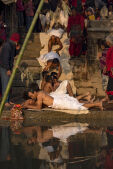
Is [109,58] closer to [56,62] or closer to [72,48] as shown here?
[56,62]

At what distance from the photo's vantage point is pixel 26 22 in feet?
54.1

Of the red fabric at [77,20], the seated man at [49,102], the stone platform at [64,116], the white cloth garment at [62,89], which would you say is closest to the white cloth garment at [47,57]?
the red fabric at [77,20]

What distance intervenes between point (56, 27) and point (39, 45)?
1394 mm

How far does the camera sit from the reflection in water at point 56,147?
638 cm

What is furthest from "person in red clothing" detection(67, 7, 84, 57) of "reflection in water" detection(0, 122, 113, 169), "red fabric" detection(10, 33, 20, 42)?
"reflection in water" detection(0, 122, 113, 169)

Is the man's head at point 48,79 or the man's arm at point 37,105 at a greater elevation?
the man's head at point 48,79

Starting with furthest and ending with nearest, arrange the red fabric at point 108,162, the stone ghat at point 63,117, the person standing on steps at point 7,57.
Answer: the person standing on steps at point 7,57 → the stone ghat at point 63,117 → the red fabric at point 108,162

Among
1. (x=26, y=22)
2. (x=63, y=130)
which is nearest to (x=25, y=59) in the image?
(x=26, y=22)

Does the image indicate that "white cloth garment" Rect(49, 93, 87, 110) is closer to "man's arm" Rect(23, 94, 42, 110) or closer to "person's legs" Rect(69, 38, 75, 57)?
"man's arm" Rect(23, 94, 42, 110)

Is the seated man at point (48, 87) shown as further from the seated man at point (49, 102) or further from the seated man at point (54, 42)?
the seated man at point (54, 42)

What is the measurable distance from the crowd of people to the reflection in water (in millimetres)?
1031

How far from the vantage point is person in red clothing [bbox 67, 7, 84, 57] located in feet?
48.6

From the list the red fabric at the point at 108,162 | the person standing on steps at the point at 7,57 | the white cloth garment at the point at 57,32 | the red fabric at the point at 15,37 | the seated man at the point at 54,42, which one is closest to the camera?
the red fabric at the point at 108,162

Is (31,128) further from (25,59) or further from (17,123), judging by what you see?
(25,59)
